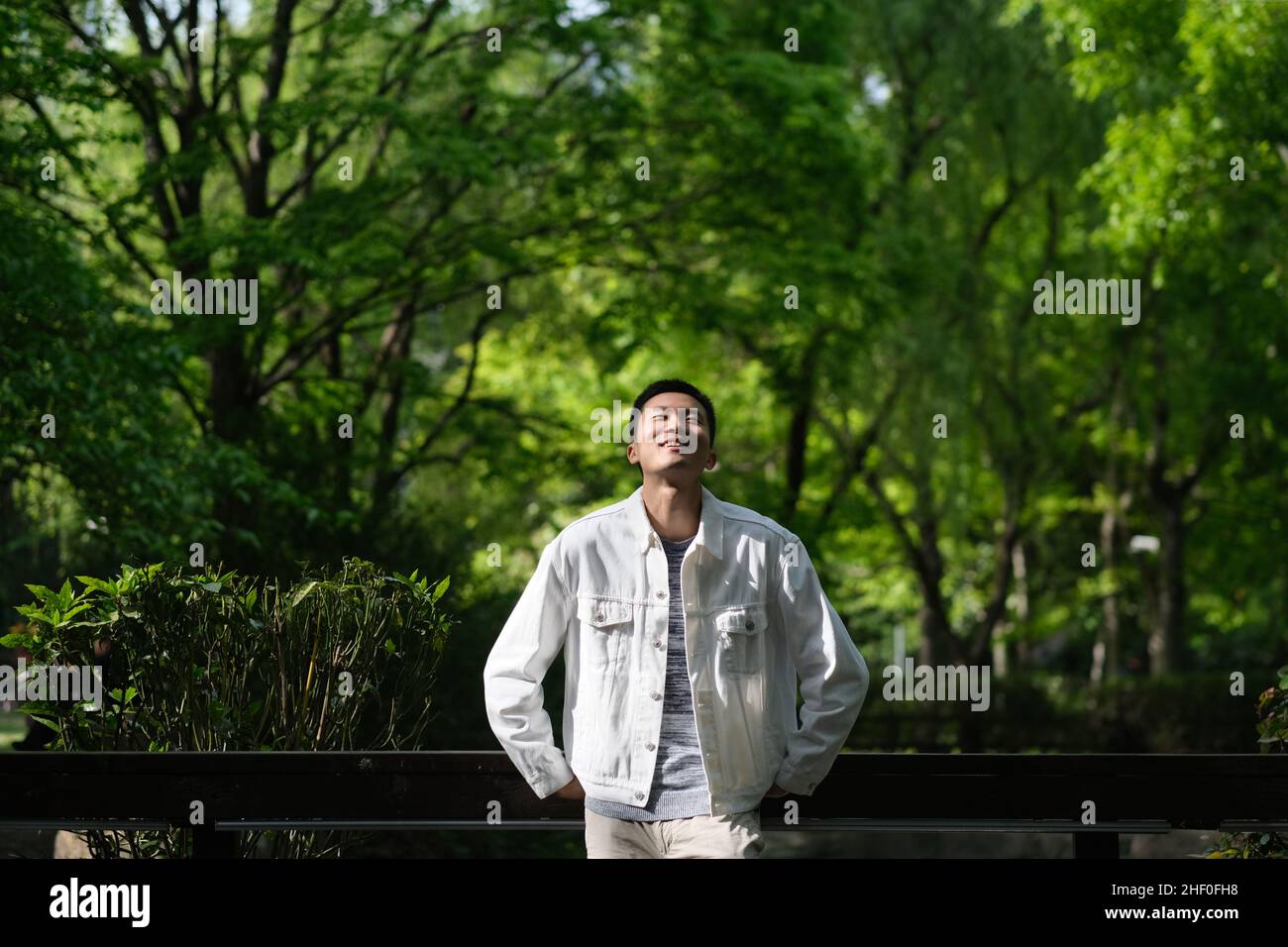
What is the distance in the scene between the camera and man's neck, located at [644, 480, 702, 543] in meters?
3.72

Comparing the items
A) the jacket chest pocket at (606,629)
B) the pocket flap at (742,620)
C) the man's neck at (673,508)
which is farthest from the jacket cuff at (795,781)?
the man's neck at (673,508)

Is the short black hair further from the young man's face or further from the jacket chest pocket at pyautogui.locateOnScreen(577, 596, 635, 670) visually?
the jacket chest pocket at pyautogui.locateOnScreen(577, 596, 635, 670)

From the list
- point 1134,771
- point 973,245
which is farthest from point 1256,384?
point 1134,771

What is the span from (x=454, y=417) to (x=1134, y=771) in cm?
1456

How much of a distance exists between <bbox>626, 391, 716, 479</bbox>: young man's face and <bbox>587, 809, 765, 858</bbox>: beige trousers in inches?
34.2

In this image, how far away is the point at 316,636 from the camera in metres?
5.10

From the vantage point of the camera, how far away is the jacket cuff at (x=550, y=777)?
3645mm

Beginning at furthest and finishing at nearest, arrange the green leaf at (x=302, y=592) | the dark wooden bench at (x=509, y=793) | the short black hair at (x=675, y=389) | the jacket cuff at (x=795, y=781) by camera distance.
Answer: the green leaf at (x=302, y=592) → the dark wooden bench at (x=509, y=793) → the short black hair at (x=675, y=389) → the jacket cuff at (x=795, y=781)

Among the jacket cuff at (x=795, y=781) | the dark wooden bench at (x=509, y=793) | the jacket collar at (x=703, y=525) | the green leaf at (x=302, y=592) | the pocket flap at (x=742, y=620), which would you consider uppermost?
the jacket collar at (x=703, y=525)

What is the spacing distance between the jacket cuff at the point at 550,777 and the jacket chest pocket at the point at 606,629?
262 mm

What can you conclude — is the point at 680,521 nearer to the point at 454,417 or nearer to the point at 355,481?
the point at 355,481

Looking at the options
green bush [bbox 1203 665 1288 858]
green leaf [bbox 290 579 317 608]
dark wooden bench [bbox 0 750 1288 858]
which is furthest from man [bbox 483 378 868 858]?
green bush [bbox 1203 665 1288 858]

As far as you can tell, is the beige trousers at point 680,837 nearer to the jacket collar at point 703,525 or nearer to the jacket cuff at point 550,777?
the jacket cuff at point 550,777

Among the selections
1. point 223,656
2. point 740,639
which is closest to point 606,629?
point 740,639
